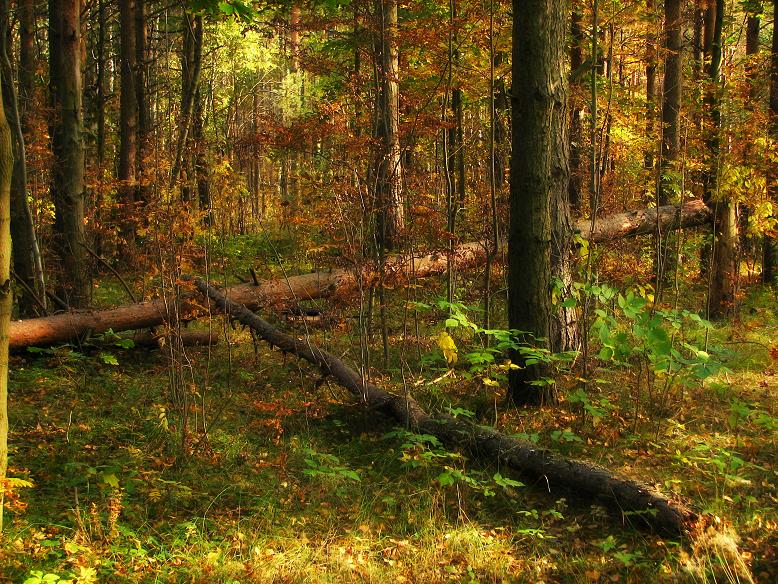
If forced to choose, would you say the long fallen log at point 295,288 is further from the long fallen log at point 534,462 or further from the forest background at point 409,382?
the long fallen log at point 534,462

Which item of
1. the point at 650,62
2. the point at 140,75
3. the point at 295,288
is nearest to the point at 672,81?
the point at 650,62

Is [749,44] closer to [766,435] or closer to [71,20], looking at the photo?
[766,435]

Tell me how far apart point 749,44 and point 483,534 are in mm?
15028

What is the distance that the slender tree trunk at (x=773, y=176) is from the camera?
10113 mm

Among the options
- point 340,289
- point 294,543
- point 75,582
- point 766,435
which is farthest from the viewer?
point 340,289

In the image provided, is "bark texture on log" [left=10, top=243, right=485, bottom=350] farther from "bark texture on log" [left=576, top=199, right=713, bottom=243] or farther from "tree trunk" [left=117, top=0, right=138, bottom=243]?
"tree trunk" [left=117, top=0, right=138, bottom=243]

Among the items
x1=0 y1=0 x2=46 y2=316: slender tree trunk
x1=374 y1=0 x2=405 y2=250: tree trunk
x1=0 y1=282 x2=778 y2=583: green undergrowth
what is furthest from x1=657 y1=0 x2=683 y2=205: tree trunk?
x1=0 y1=0 x2=46 y2=316: slender tree trunk

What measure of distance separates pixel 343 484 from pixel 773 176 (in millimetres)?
8463

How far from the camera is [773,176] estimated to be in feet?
31.6

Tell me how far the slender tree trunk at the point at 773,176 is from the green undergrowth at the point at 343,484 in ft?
15.0

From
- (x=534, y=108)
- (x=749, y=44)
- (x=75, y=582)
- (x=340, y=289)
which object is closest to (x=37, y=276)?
(x=340, y=289)

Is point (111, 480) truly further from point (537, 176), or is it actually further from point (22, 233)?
point (22, 233)

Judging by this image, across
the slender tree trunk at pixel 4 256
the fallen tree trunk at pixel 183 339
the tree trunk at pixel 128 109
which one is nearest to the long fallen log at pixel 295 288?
the fallen tree trunk at pixel 183 339

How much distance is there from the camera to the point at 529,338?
600 centimetres
